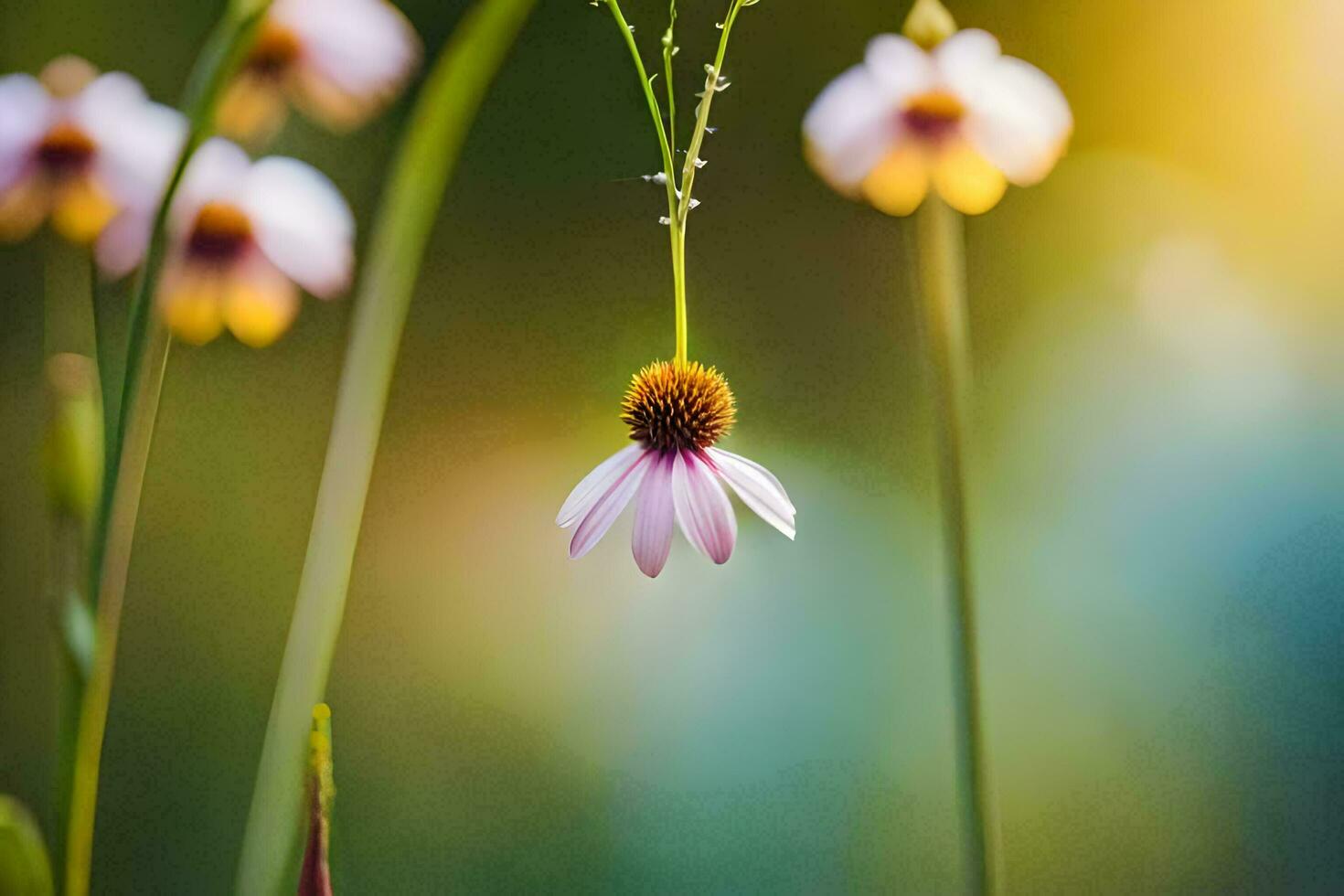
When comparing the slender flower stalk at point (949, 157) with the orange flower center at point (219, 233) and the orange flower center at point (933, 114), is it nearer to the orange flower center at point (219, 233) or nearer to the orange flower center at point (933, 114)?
the orange flower center at point (933, 114)

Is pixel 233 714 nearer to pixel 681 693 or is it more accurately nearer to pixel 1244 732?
pixel 681 693

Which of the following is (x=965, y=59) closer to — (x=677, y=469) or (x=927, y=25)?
(x=927, y=25)

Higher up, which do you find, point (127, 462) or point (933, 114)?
point (933, 114)

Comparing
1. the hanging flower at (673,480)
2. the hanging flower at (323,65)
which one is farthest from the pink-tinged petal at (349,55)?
the hanging flower at (673,480)

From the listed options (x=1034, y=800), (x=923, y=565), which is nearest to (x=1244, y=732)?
(x=1034, y=800)

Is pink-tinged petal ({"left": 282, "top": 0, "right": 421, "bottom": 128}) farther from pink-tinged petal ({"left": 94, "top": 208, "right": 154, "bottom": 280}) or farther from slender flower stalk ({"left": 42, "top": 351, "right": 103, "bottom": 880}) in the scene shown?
slender flower stalk ({"left": 42, "top": 351, "right": 103, "bottom": 880})

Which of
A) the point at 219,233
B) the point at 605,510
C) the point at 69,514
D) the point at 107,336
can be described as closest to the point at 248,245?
the point at 219,233
